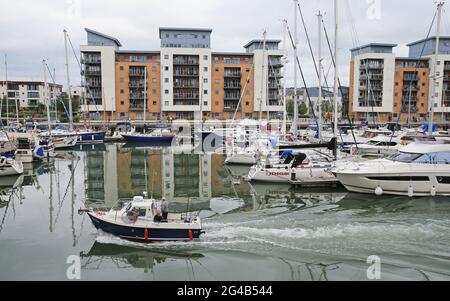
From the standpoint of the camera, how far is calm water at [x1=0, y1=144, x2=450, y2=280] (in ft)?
42.8

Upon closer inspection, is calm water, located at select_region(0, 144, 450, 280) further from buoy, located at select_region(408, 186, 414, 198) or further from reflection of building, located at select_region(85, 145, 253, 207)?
buoy, located at select_region(408, 186, 414, 198)

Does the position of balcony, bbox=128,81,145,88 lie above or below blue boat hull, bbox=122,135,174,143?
above

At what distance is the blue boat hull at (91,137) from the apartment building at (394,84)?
54.2 metres

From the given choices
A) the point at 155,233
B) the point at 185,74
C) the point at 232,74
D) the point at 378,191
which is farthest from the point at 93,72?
the point at 155,233

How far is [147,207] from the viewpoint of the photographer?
49.6 feet

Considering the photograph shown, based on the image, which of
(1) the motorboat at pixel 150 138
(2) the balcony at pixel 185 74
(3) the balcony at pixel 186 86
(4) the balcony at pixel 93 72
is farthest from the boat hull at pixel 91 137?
(2) the balcony at pixel 185 74

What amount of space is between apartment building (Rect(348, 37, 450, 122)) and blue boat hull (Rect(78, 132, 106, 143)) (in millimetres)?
54196

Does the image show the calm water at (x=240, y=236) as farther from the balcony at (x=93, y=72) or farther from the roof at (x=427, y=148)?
the balcony at (x=93, y=72)

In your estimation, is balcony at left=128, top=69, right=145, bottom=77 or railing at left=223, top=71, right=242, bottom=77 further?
railing at left=223, top=71, right=242, bottom=77

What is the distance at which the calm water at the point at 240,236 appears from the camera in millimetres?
13047

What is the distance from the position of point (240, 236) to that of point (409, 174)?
1212 cm

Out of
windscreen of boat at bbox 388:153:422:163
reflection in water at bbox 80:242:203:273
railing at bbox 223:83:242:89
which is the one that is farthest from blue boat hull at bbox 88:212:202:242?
railing at bbox 223:83:242:89

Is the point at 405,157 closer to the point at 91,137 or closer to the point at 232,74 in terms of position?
the point at 91,137
